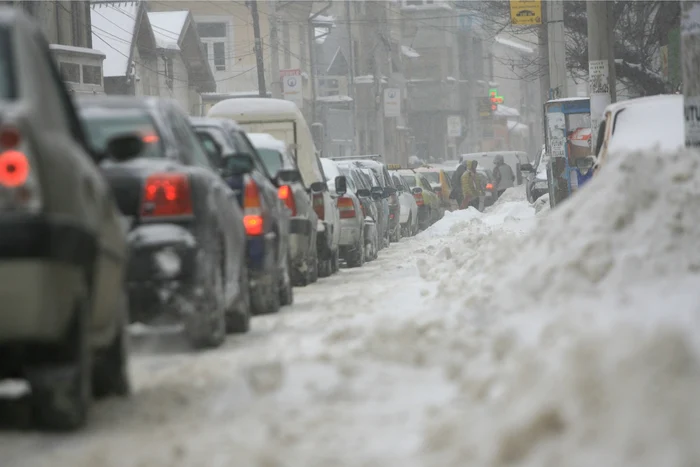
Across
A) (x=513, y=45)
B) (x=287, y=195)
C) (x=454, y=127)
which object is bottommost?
(x=287, y=195)

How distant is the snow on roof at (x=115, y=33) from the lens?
44175mm

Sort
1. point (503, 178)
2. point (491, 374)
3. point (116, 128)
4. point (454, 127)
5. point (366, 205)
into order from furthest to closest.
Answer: point (454, 127) → point (503, 178) → point (366, 205) → point (116, 128) → point (491, 374)

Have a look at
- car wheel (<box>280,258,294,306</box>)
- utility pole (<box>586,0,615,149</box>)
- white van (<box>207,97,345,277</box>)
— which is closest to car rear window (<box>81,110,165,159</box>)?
car wheel (<box>280,258,294,306</box>)

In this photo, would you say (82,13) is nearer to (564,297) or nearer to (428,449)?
(564,297)

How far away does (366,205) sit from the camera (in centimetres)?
2464

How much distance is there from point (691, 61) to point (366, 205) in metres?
12.6

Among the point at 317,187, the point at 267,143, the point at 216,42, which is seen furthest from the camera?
the point at 216,42

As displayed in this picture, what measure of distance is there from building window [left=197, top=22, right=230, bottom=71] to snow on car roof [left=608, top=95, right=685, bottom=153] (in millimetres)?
57536

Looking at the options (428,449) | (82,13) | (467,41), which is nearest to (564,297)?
(428,449)

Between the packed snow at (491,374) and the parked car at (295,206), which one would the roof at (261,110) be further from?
the packed snow at (491,374)

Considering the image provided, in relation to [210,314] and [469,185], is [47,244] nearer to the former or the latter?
[210,314]

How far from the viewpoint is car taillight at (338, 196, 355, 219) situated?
20562 mm

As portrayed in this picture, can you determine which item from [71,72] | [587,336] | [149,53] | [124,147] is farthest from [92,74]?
[587,336]

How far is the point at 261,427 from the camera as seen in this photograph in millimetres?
5898
